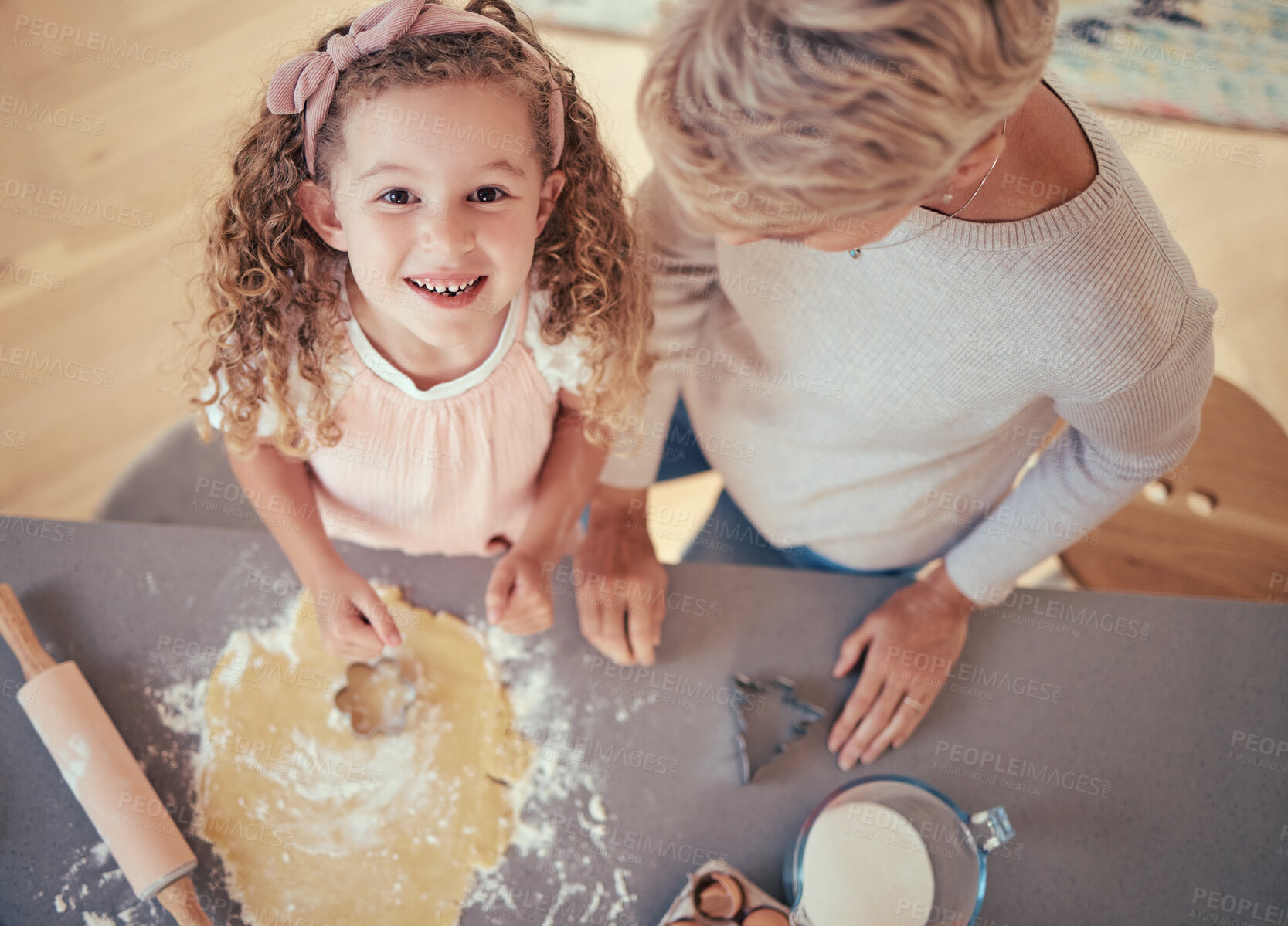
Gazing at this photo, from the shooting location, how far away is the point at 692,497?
6.77ft

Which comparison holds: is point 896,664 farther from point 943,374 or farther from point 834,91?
point 834,91

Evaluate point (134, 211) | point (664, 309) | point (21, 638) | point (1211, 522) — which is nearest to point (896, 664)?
point (664, 309)

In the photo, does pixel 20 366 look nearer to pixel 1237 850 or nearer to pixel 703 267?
pixel 703 267

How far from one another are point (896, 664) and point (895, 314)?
1.32 ft

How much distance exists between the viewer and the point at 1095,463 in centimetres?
100

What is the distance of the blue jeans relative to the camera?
4.55 ft

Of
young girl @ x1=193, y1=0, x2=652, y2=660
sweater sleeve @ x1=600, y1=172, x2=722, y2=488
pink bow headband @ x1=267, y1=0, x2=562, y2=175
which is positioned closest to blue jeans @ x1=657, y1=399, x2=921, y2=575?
sweater sleeve @ x1=600, y1=172, x2=722, y2=488

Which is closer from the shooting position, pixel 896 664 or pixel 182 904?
pixel 182 904

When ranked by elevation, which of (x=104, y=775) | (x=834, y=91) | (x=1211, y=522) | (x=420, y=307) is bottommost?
(x=1211, y=522)

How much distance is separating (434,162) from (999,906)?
99 centimetres

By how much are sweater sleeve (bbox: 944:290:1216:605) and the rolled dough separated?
0.63 metres

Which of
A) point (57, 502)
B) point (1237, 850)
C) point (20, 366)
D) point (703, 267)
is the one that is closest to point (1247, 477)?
point (1237, 850)

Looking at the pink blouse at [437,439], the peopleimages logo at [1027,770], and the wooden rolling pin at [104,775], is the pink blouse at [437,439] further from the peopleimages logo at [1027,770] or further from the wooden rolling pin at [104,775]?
the peopleimages logo at [1027,770]

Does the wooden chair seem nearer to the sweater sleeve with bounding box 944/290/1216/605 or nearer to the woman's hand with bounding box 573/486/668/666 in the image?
the sweater sleeve with bounding box 944/290/1216/605
